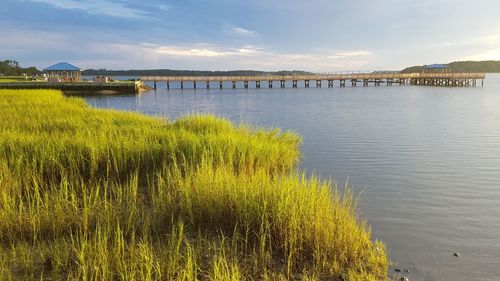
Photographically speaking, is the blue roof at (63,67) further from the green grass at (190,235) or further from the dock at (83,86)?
the green grass at (190,235)

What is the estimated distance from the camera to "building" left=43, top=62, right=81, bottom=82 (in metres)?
62.2

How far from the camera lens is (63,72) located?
69.9 metres

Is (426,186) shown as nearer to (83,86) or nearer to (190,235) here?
(190,235)

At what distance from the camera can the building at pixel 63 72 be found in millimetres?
62213

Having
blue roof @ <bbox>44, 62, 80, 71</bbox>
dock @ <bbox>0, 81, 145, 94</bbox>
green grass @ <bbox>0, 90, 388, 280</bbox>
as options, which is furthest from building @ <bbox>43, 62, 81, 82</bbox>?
green grass @ <bbox>0, 90, 388, 280</bbox>

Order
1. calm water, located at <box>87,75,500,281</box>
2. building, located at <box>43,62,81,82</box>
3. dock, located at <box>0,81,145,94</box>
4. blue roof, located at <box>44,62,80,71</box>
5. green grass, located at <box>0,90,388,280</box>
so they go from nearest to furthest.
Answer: green grass, located at <box>0,90,388,280</box> → calm water, located at <box>87,75,500,281</box> → dock, located at <box>0,81,145,94</box> → building, located at <box>43,62,81,82</box> → blue roof, located at <box>44,62,80,71</box>

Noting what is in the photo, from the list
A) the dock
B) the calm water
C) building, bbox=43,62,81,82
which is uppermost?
building, bbox=43,62,81,82

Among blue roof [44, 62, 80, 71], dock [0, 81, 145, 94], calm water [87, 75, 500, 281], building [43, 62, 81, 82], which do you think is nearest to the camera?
calm water [87, 75, 500, 281]

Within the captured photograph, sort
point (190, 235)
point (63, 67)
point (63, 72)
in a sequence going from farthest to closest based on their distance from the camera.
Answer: point (63, 72)
point (63, 67)
point (190, 235)

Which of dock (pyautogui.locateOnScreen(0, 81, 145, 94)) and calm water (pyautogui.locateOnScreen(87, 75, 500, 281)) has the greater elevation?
dock (pyautogui.locateOnScreen(0, 81, 145, 94))

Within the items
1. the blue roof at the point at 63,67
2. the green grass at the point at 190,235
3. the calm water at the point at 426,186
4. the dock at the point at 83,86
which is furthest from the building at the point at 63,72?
the green grass at the point at 190,235

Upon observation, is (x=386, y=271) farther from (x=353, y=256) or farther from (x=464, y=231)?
(x=464, y=231)

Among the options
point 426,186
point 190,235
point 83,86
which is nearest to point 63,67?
point 83,86

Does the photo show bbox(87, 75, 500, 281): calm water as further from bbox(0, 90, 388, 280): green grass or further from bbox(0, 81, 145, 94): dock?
bbox(0, 81, 145, 94): dock
